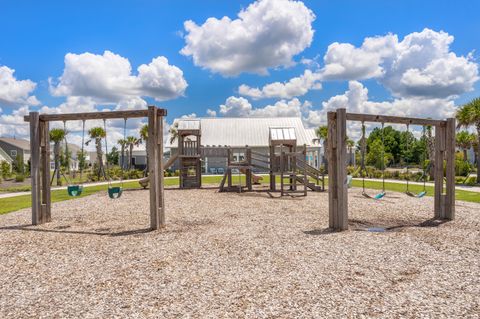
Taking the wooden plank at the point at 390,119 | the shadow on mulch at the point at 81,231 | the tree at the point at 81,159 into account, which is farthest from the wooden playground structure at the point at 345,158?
Answer: the tree at the point at 81,159

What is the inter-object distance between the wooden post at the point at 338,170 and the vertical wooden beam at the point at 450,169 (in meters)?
3.76

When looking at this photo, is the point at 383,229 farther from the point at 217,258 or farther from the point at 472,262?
the point at 217,258

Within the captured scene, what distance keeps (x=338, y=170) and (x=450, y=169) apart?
161 inches

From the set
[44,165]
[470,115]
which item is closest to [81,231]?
[44,165]

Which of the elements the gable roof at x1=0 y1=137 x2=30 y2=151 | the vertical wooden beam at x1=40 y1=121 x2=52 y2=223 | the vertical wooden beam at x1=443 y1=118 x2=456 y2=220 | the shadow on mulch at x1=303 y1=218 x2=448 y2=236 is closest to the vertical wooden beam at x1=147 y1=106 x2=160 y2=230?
the vertical wooden beam at x1=40 y1=121 x2=52 y2=223

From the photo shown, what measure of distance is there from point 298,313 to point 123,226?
681cm

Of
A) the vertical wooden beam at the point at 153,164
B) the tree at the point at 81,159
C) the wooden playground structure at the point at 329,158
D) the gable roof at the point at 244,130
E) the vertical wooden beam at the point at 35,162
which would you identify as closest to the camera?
the wooden playground structure at the point at 329,158

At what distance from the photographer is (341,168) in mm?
8516

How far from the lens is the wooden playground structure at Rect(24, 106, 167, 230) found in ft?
29.5

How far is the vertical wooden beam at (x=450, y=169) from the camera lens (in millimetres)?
10031

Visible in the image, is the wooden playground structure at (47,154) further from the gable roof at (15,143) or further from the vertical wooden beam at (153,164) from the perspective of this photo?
the gable roof at (15,143)

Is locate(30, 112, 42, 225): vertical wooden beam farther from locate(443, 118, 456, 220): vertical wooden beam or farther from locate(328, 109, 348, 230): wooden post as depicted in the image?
locate(443, 118, 456, 220): vertical wooden beam

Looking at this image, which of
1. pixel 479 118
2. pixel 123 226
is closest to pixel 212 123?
pixel 479 118

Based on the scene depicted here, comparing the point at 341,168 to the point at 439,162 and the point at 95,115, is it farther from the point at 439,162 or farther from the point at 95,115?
the point at 95,115
